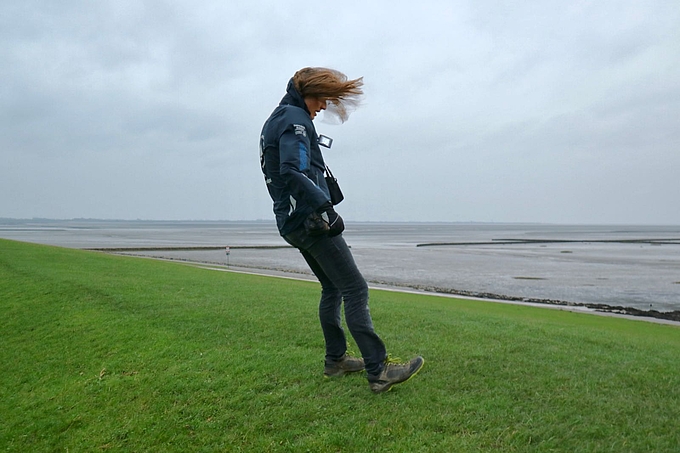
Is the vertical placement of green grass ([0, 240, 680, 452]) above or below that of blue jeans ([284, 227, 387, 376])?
below

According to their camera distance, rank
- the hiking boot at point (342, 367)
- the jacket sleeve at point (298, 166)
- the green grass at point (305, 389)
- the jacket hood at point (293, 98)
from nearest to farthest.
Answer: the green grass at point (305, 389), the jacket sleeve at point (298, 166), the jacket hood at point (293, 98), the hiking boot at point (342, 367)

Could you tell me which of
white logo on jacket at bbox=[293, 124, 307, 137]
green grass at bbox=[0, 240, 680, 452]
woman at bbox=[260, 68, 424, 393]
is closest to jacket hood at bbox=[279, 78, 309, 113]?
woman at bbox=[260, 68, 424, 393]

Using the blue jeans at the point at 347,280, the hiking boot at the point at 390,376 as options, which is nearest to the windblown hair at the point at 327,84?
the blue jeans at the point at 347,280

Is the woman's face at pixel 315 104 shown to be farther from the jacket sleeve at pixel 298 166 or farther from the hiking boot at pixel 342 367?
the hiking boot at pixel 342 367

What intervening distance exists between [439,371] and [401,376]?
64 centimetres

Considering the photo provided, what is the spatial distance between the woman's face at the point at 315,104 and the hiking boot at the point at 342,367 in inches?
82.6

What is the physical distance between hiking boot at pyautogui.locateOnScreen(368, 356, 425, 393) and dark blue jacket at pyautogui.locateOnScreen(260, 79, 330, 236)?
4.45 ft

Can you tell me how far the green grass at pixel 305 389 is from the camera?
11.9 feet

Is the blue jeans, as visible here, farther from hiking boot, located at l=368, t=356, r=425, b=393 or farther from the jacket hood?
the jacket hood

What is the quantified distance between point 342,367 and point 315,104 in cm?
222

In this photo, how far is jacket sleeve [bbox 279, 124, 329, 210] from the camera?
3.76 m

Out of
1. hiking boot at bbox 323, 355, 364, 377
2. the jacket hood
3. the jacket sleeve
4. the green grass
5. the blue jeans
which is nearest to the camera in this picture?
the green grass

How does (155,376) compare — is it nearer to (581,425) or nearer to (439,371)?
(439,371)

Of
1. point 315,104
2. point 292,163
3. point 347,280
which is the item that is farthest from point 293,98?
point 347,280
